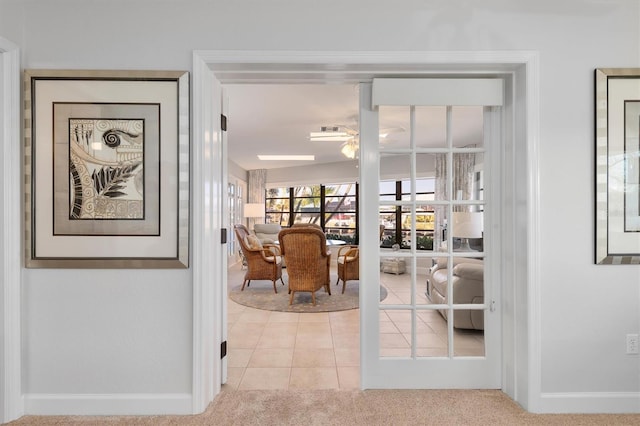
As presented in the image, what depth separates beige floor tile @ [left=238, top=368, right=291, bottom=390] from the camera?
219 cm

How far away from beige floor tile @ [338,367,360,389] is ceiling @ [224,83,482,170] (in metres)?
1.58

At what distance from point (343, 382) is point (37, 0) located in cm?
289

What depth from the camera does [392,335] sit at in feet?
7.21

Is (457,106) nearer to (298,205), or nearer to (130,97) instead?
(130,97)

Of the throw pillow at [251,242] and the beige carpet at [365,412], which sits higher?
the throw pillow at [251,242]

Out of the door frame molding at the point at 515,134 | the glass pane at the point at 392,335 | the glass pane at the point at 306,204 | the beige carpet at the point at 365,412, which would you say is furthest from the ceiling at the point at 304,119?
the glass pane at the point at 306,204

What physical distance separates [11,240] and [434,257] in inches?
95.8

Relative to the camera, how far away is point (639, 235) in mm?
1873

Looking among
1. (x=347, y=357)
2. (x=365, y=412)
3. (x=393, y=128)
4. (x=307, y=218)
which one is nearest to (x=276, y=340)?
(x=347, y=357)

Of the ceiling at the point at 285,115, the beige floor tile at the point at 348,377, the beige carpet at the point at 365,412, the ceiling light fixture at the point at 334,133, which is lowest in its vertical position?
the beige floor tile at the point at 348,377

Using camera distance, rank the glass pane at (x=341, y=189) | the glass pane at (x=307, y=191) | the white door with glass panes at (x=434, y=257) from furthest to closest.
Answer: the glass pane at (x=307, y=191) → the glass pane at (x=341, y=189) → the white door with glass panes at (x=434, y=257)

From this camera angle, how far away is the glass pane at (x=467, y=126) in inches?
82.4

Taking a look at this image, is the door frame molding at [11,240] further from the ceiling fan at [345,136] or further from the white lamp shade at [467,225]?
the ceiling fan at [345,136]

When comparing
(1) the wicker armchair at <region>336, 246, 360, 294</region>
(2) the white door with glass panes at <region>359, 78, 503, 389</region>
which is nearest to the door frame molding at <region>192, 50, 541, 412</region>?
(2) the white door with glass panes at <region>359, 78, 503, 389</region>
